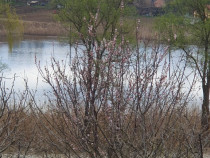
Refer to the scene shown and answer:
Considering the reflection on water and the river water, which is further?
the reflection on water

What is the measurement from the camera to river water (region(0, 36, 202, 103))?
15670 mm

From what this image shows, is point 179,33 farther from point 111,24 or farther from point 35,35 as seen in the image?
point 35,35

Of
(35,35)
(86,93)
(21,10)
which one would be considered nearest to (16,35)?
(35,35)

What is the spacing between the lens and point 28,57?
19.8 metres

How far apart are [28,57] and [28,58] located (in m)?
0.31

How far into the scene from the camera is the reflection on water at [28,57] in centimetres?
1605

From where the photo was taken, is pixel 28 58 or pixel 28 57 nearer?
pixel 28 58

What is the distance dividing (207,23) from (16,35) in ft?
53.5

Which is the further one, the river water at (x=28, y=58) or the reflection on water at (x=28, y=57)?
the reflection on water at (x=28, y=57)

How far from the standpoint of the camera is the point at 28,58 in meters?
19.5

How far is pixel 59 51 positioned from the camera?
21.1 m

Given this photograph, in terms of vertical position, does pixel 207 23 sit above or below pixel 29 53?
above

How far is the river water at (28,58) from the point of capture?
1567 centimetres

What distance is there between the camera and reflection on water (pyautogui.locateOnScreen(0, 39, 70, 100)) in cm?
→ 1605
